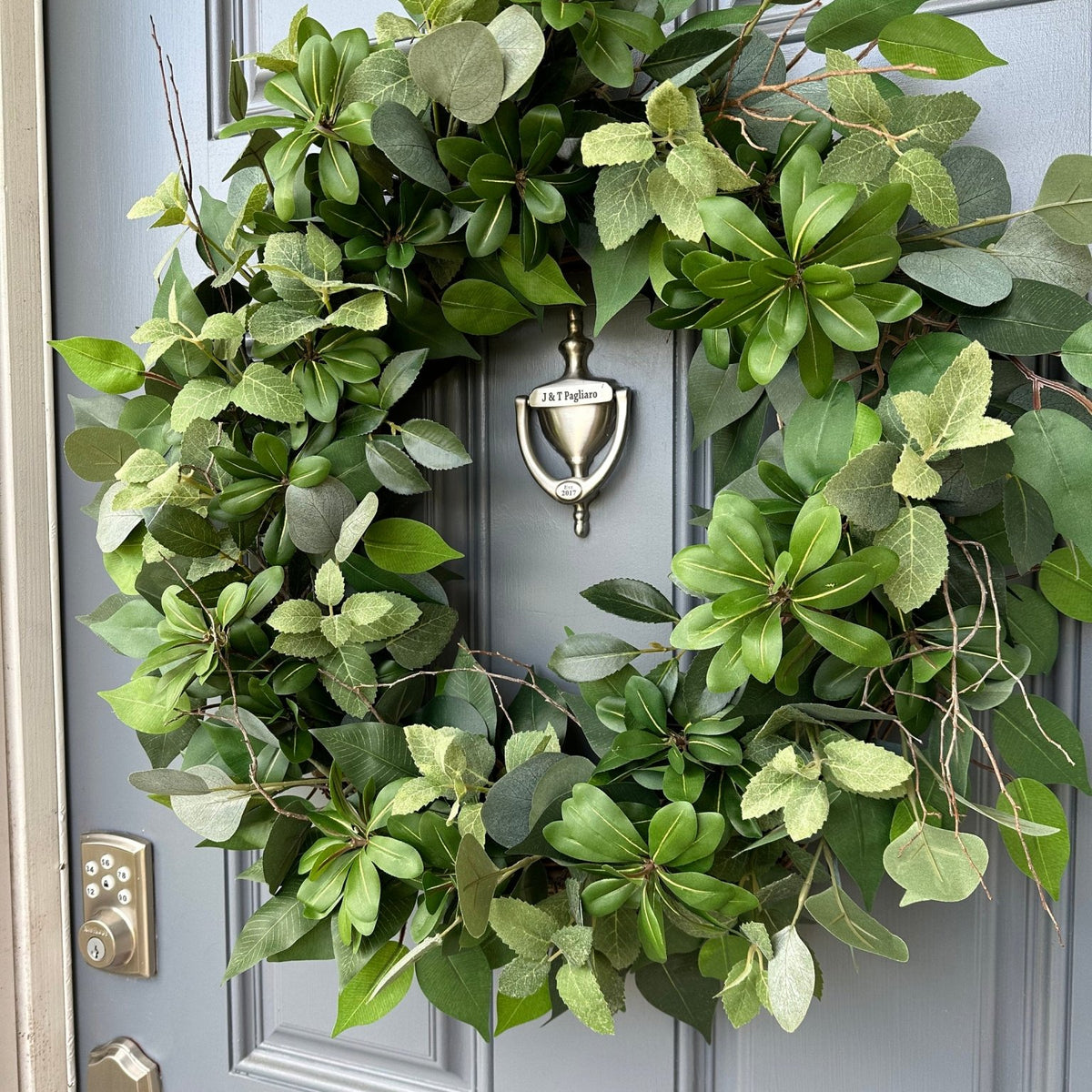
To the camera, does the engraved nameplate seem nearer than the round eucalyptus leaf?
No

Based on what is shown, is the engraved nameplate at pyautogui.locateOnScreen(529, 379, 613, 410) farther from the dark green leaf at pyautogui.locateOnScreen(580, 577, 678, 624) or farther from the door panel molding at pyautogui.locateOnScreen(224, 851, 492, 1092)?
the door panel molding at pyautogui.locateOnScreen(224, 851, 492, 1092)

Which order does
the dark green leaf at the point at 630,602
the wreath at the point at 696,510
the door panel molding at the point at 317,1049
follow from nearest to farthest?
1. the wreath at the point at 696,510
2. the dark green leaf at the point at 630,602
3. the door panel molding at the point at 317,1049

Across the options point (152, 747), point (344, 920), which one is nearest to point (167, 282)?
point (152, 747)

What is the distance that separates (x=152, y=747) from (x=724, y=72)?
0.59 m

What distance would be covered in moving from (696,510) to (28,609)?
1.99ft

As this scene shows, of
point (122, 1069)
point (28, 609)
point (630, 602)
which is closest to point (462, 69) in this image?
point (630, 602)

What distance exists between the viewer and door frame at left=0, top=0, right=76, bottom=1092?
80 cm

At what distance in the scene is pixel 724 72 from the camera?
55 centimetres

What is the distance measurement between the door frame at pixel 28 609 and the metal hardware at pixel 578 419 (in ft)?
1.54

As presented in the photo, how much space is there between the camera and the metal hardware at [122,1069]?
85cm

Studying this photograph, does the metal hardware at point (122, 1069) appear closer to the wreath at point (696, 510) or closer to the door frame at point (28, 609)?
the door frame at point (28, 609)

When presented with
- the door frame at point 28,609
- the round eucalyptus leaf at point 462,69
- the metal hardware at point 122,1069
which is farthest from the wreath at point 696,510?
the metal hardware at point 122,1069

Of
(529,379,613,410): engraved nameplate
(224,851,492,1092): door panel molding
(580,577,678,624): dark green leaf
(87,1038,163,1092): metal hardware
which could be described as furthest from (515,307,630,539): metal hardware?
(87,1038,163,1092): metal hardware

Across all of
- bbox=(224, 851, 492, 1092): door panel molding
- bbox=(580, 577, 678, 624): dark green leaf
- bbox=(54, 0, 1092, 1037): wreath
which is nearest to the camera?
bbox=(54, 0, 1092, 1037): wreath
